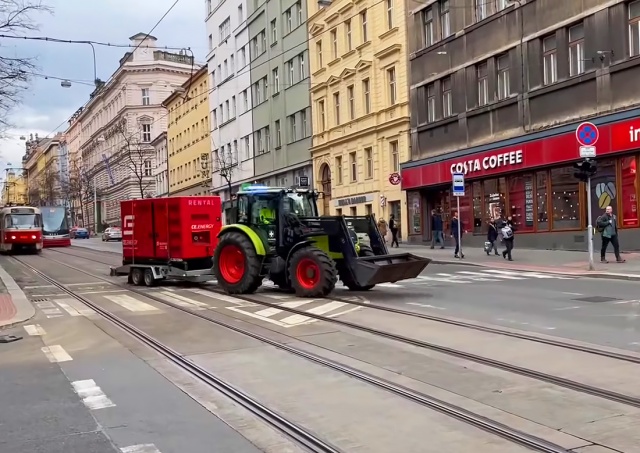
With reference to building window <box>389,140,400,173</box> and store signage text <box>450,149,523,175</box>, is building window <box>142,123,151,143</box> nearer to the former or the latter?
building window <box>389,140,400,173</box>

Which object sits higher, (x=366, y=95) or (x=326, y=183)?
(x=366, y=95)

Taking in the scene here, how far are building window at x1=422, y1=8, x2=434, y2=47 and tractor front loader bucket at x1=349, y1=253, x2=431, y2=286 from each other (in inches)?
830

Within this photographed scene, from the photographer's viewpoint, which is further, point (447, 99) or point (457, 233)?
point (447, 99)

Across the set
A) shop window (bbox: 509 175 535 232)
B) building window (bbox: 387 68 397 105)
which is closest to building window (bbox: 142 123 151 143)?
building window (bbox: 387 68 397 105)

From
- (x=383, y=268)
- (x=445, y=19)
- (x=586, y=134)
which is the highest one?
(x=445, y=19)

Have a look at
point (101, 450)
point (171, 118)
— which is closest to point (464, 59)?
point (101, 450)

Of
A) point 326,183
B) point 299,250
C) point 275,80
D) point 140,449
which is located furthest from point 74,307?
point 275,80

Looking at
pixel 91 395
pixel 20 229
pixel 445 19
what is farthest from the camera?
pixel 20 229

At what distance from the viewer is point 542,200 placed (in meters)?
27.0

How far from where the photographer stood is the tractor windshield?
1611 cm

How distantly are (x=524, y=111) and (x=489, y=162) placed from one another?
267 cm

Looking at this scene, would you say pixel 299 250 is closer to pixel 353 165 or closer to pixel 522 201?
pixel 522 201

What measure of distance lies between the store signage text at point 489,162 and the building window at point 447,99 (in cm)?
256

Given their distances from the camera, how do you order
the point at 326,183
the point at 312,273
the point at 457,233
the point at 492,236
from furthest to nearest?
the point at 326,183, the point at 457,233, the point at 492,236, the point at 312,273
